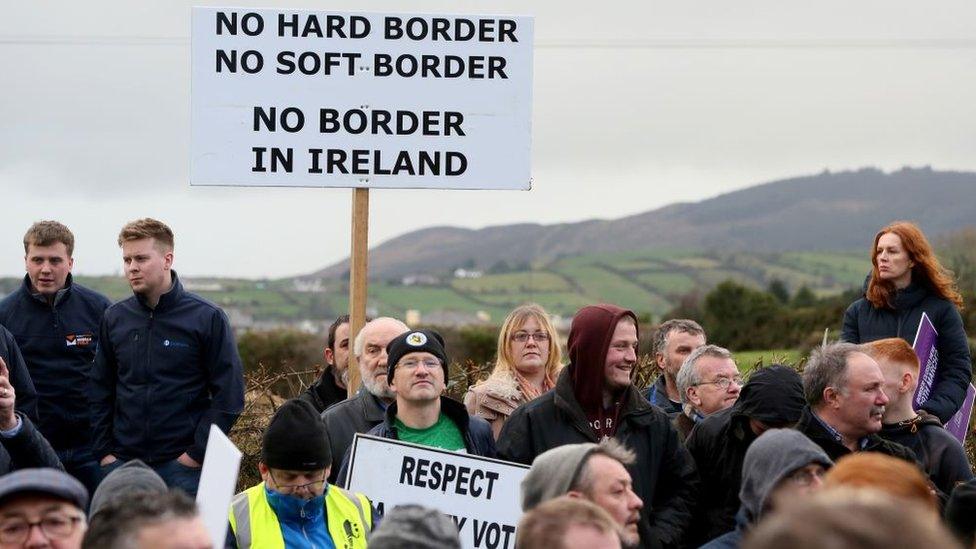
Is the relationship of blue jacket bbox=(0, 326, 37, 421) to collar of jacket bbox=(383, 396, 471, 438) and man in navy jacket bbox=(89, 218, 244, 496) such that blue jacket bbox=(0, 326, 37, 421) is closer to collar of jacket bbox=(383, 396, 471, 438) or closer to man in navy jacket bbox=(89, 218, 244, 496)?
man in navy jacket bbox=(89, 218, 244, 496)

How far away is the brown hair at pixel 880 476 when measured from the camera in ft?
15.7

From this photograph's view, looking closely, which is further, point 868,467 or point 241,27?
point 241,27

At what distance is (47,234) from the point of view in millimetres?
8180

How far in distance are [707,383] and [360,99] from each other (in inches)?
102

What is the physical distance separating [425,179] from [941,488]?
335 cm

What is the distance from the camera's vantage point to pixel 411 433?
7293 mm

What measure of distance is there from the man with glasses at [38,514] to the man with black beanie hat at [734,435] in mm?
3406

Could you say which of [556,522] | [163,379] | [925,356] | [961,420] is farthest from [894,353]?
[556,522]

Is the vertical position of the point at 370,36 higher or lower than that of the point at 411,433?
higher

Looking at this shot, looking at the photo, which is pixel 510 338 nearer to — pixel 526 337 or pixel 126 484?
pixel 526 337

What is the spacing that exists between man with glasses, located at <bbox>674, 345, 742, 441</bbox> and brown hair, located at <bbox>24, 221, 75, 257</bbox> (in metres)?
3.50

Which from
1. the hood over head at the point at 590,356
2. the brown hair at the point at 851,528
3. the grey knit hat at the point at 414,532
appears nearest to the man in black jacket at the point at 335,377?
the hood over head at the point at 590,356

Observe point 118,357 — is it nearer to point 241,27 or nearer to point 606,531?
point 241,27

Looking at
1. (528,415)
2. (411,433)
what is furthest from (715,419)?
(411,433)
